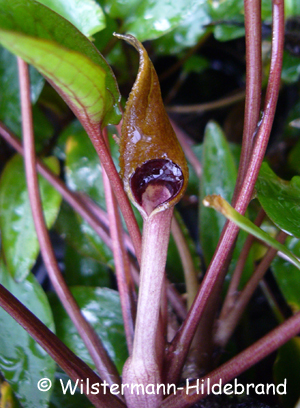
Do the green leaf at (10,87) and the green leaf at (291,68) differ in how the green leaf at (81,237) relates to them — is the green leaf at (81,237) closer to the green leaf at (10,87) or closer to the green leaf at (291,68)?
the green leaf at (10,87)

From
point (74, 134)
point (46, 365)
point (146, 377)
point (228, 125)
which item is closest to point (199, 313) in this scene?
point (146, 377)

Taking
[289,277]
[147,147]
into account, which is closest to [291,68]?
[289,277]

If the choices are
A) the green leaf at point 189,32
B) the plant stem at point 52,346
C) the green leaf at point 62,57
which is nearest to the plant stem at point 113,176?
the green leaf at point 62,57

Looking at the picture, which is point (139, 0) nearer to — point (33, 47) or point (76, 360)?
point (33, 47)

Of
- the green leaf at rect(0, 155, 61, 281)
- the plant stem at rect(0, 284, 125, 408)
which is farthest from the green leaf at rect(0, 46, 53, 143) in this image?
the plant stem at rect(0, 284, 125, 408)

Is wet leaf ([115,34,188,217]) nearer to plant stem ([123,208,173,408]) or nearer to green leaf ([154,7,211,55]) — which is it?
plant stem ([123,208,173,408])
